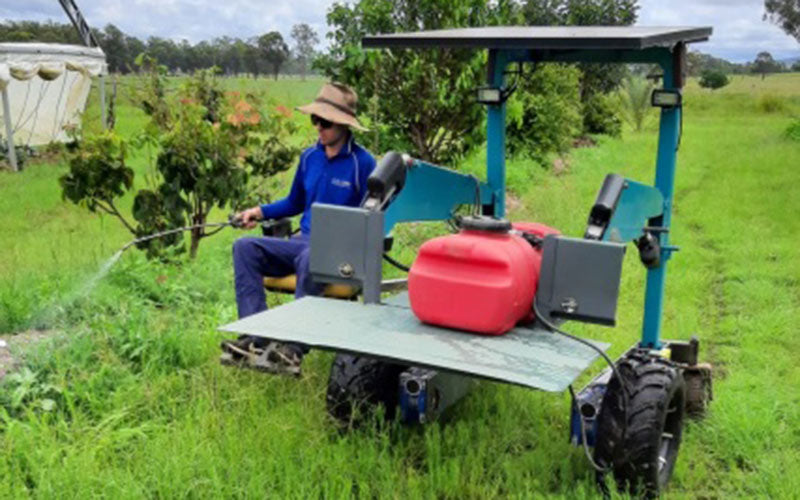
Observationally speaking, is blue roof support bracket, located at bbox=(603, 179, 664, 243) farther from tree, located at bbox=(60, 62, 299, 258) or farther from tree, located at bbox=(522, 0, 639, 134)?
tree, located at bbox=(522, 0, 639, 134)

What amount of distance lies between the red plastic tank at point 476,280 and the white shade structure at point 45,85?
46.4 feet

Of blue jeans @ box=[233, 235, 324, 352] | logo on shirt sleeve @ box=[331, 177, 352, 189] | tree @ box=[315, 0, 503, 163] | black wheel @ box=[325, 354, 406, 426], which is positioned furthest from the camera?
tree @ box=[315, 0, 503, 163]

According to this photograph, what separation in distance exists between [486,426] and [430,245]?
1.28 meters

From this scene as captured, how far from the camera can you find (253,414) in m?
4.17

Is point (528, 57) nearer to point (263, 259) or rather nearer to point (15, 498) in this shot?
point (263, 259)

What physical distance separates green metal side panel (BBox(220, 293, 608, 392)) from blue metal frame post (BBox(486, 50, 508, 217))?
1.19 metres

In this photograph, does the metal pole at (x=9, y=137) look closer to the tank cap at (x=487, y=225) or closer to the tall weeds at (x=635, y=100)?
the tank cap at (x=487, y=225)

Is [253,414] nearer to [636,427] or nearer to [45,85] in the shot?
[636,427]

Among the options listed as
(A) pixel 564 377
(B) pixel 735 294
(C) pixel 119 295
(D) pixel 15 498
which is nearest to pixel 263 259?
(C) pixel 119 295

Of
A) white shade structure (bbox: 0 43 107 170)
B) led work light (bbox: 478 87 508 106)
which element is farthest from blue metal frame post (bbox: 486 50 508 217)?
white shade structure (bbox: 0 43 107 170)

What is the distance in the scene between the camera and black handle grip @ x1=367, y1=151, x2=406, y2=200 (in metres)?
3.70

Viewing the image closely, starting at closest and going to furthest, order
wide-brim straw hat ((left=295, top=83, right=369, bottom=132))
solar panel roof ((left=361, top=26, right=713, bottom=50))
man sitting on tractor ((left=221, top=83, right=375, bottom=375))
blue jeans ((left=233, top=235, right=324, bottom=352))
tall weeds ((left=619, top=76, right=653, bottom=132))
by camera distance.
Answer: solar panel roof ((left=361, top=26, right=713, bottom=50)), blue jeans ((left=233, top=235, right=324, bottom=352)), man sitting on tractor ((left=221, top=83, right=375, bottom=375)), wide-brim straw hat ((left=295, top=83, right=369, bottom=132)), tall weeds ((left=619, top=76, right=653, bottom=132))

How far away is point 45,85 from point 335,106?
51.3 feet

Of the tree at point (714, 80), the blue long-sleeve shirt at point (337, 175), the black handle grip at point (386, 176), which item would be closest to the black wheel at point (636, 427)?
the black handle grip at point (386, 176)
